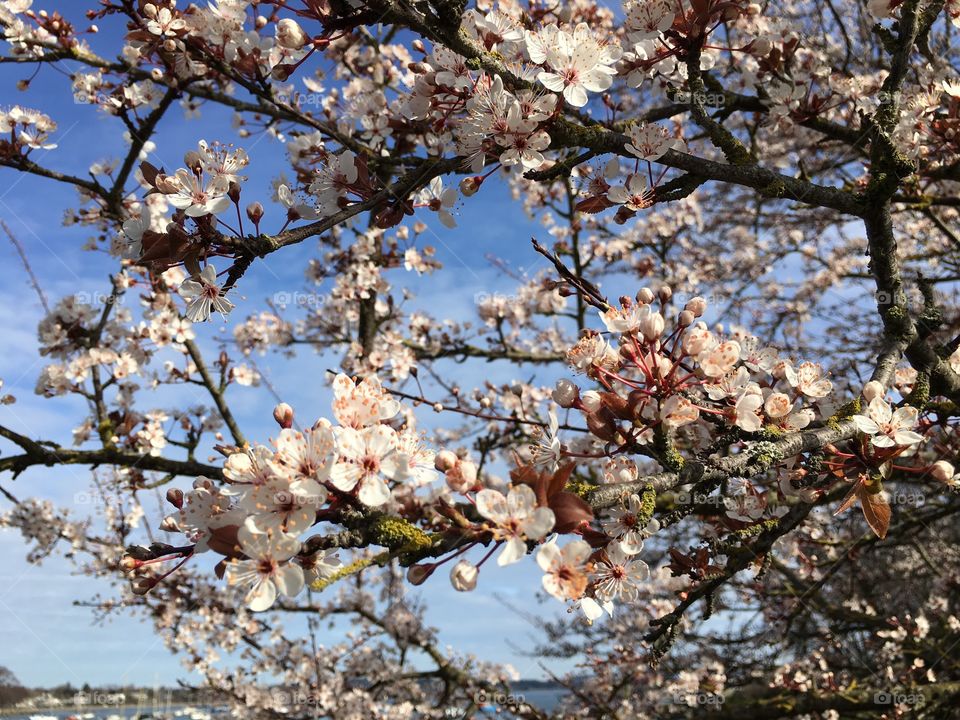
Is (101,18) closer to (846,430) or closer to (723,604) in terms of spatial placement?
(846,430)

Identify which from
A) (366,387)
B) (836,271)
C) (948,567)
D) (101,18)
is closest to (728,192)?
(836,271)

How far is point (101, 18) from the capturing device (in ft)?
9.29

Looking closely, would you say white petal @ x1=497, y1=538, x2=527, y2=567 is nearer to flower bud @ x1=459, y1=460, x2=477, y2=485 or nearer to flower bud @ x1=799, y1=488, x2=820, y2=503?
flower bud @ x1=459, y1=460, x2=477, y2=485

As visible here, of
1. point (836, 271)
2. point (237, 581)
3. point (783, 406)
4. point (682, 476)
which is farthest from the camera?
point (836, 271)

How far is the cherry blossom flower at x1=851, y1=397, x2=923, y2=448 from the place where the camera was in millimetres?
1407

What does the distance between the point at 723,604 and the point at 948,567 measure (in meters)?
1.95

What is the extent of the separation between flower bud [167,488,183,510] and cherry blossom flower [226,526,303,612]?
0.31m

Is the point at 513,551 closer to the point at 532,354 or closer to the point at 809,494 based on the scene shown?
the point at 809,494

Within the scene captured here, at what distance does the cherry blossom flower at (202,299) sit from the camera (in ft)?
4.90

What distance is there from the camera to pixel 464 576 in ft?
3.49

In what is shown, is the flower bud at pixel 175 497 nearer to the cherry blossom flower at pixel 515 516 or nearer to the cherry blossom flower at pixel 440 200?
the cherry blossom flower at pixel 515 516

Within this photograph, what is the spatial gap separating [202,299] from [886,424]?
165 centimetres

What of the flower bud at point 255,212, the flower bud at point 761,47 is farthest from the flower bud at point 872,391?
the flower bud at point 255,212

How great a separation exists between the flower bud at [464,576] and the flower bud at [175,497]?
60cm
